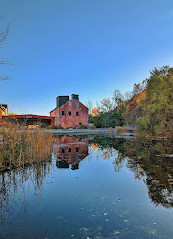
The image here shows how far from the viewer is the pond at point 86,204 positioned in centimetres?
239

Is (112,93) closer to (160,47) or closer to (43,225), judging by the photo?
(160,47)

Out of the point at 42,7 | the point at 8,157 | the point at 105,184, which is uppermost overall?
the point at 42,7

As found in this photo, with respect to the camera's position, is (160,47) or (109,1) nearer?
(109,1)

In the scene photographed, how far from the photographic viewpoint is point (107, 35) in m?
16.1

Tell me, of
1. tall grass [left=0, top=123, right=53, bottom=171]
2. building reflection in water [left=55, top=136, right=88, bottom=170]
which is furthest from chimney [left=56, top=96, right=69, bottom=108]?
tall grass [left=0, top=123, right=53, bottom=171]

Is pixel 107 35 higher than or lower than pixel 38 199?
higher

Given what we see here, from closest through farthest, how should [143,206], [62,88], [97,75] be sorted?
[143,206] → [97,75] → [62,88]

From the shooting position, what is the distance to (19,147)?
6.54m

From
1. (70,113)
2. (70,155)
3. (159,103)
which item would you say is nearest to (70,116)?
(70,113)

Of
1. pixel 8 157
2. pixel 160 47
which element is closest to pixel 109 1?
pixel 160 47

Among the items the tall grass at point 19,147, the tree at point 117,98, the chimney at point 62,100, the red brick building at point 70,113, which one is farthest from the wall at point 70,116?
the tall grass at point 19,147

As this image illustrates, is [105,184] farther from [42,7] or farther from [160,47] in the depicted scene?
[160,47]

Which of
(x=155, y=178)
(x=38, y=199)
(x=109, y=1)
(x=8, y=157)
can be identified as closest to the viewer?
(x=38, y=199)

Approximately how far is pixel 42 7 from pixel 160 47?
12.0 meters
